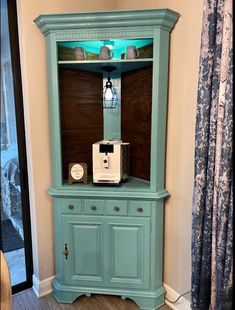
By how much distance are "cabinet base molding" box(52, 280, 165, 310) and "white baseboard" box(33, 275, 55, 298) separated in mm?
108

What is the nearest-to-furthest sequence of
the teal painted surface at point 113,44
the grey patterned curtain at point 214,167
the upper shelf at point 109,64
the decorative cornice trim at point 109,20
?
the grey patterned curtain at point 214,167 < the decorative cornice trim at point 109,20 < the upper shelf at point 109,64 < the teal painted surface at point 113,44

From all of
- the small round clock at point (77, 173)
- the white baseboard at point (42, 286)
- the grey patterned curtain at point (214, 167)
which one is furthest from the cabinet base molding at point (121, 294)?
the small round clock at point (77, 173)

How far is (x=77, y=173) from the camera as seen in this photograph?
2164 mm

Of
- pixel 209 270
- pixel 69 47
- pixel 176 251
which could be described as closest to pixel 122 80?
pixel 69 47

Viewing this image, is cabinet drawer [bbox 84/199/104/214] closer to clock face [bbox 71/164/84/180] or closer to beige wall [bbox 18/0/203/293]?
clock face [bbox 71/164/84/180]

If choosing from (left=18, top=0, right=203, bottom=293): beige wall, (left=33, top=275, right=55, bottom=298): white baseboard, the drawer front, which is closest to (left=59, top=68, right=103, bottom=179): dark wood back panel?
(left=18, top=0, right=203, bottom=293): beige wall

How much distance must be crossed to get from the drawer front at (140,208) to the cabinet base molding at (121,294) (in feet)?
2.15

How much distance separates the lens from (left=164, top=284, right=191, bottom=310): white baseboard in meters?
2.07

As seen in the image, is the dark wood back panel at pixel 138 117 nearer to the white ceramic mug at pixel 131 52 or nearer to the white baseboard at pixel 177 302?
the white ceramic mug at pixel 131 52

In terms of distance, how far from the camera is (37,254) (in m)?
2.29

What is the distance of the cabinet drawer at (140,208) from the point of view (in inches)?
79.4

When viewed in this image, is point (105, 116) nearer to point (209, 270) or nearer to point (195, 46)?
point (195, 46)

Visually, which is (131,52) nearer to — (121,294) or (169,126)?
(169,126)

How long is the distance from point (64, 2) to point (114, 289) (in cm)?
234
